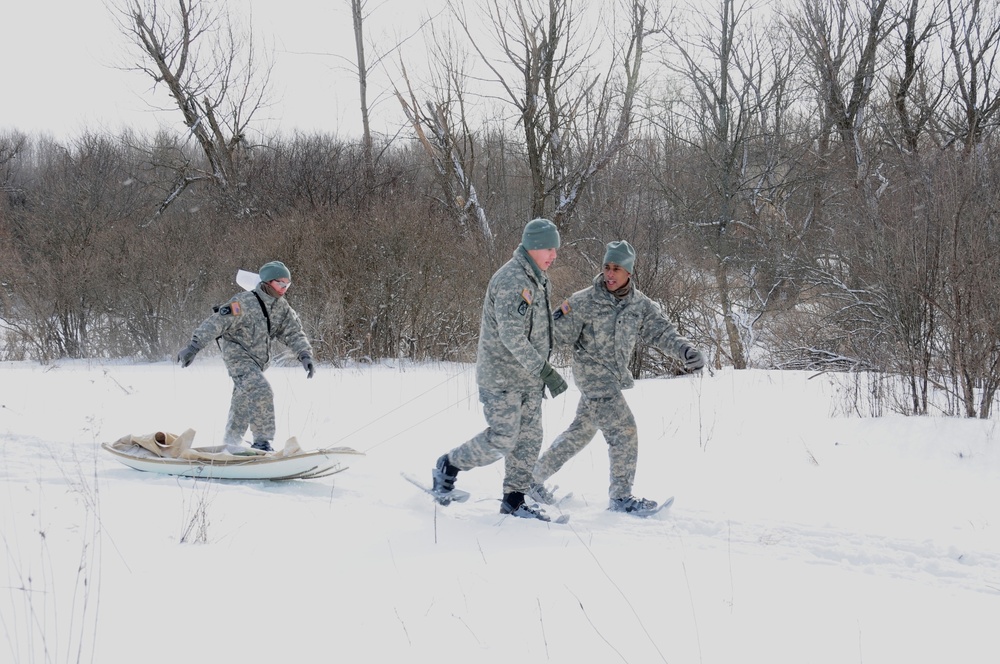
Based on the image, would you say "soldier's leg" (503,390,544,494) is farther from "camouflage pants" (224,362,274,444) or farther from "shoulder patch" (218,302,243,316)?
"shoulder patch" (218,302,243,316)

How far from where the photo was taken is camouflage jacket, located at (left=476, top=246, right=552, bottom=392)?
4.35 meters

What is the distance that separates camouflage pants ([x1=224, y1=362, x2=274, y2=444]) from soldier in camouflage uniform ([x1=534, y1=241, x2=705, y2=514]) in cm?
300

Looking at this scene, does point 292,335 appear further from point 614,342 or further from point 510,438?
point 614,342

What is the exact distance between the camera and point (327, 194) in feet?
63.8

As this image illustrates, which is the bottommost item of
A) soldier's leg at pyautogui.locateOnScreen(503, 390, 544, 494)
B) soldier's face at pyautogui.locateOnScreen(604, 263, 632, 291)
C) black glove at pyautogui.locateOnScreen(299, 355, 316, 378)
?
soldier's leg at pyautogui.locateOnScreen(503, 390, 544, 494)

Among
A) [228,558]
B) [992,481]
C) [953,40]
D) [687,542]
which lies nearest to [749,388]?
[992,481]

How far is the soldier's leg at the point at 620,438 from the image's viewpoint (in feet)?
16.2

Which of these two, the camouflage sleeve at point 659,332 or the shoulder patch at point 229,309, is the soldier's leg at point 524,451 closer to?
the camouflage sleeve at point 659,332

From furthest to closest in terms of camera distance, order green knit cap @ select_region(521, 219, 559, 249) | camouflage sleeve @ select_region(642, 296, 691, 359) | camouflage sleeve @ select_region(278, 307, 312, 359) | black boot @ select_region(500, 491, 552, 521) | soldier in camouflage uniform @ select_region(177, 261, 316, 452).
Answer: camouflage sleeve @ select_region(278, 307, 312, 359) < soldier in camouflage uniform @ select_region(177, 261, 316, 452) < camouflage sleeve @ select_region(642, 296, 691, 359) < black boot @ select_region(500, 491, 552, 521) < green knit cap @ select_region(521, 219, 559, 249)

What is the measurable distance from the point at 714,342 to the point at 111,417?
30.4 feet

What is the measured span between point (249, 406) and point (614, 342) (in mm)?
3416

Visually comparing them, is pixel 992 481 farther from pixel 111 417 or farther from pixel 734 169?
pixel 734 169

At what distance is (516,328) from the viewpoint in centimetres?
436

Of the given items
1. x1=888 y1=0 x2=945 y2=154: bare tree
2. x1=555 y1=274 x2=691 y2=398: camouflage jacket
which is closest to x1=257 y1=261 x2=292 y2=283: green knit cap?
x1=555 y1=274 x2=691 y2=398: camouflage jacket
